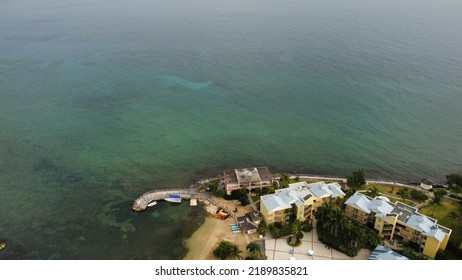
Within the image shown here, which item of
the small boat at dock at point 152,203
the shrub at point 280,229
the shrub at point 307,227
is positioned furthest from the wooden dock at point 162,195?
the shrub at point 307,227

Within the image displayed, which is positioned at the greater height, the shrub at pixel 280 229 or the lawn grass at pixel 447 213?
the lawn grass at pixel 447 213

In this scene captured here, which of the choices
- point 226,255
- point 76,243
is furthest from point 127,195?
point 226,255

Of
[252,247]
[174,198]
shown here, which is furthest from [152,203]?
[252,247]

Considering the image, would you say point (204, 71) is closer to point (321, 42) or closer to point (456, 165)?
point (321, 42)

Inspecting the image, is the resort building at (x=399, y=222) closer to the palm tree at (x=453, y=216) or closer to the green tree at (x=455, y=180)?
the palm tree at (x=453, y=216)

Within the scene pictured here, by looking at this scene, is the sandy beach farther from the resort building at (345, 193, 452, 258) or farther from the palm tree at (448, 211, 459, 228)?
the palm tree at (448, 211, 459, 228)
